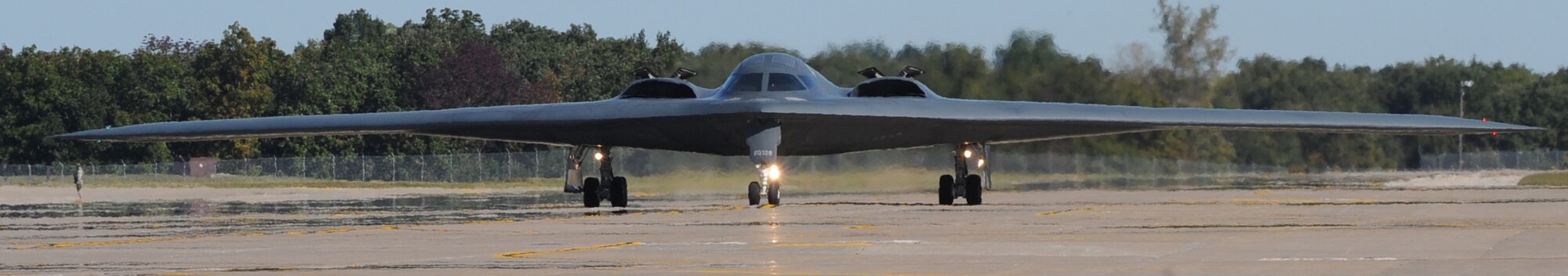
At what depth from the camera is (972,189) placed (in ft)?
86.4

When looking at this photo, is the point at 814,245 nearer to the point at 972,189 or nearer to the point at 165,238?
the point at 165,238

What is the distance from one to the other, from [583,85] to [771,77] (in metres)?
61.3

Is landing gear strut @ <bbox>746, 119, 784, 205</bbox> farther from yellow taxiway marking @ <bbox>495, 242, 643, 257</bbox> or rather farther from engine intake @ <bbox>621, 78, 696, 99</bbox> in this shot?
yellow taxiway marking @ <bbox>495, 242, 643, 257</bbox>

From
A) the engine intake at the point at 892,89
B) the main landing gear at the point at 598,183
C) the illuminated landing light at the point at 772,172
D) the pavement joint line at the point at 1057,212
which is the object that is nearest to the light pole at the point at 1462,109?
the engine intake at the point at 892,89

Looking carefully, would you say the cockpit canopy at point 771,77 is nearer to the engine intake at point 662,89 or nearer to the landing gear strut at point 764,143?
the engine intake at point 662,89

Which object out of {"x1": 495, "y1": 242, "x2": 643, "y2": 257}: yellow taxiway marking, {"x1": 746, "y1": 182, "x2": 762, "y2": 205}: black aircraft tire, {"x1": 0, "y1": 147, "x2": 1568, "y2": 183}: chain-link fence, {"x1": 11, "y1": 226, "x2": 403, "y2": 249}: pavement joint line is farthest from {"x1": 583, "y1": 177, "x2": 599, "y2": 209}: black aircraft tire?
{"x1": 495, "y1": 242, "x2": 643, "y2": 257}: yellow taxiway marking

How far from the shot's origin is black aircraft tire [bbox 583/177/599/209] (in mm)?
25891

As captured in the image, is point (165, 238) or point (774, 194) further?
point (774, 194)

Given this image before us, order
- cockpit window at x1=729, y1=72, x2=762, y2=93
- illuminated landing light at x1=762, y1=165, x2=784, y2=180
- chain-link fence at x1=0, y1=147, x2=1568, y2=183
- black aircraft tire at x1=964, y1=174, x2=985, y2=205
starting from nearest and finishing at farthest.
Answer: illuminated landing light at x1=762, y1=165, x2=784, y2=180, cockpit window at x1=729, y1=72, x2=762, y2=93, black aircraft tire at x1=964, y1=174, x2=985, y2=205, chain-link fence at x1=0, y1=147, x2=1568, y2=183

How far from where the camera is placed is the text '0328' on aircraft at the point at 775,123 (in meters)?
22.9

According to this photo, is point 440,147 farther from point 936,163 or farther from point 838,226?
point 838,226

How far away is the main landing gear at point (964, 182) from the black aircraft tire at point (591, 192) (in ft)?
15.0

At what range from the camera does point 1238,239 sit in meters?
15.1

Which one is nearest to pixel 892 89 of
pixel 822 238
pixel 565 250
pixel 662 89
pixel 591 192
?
pixel 662 89
